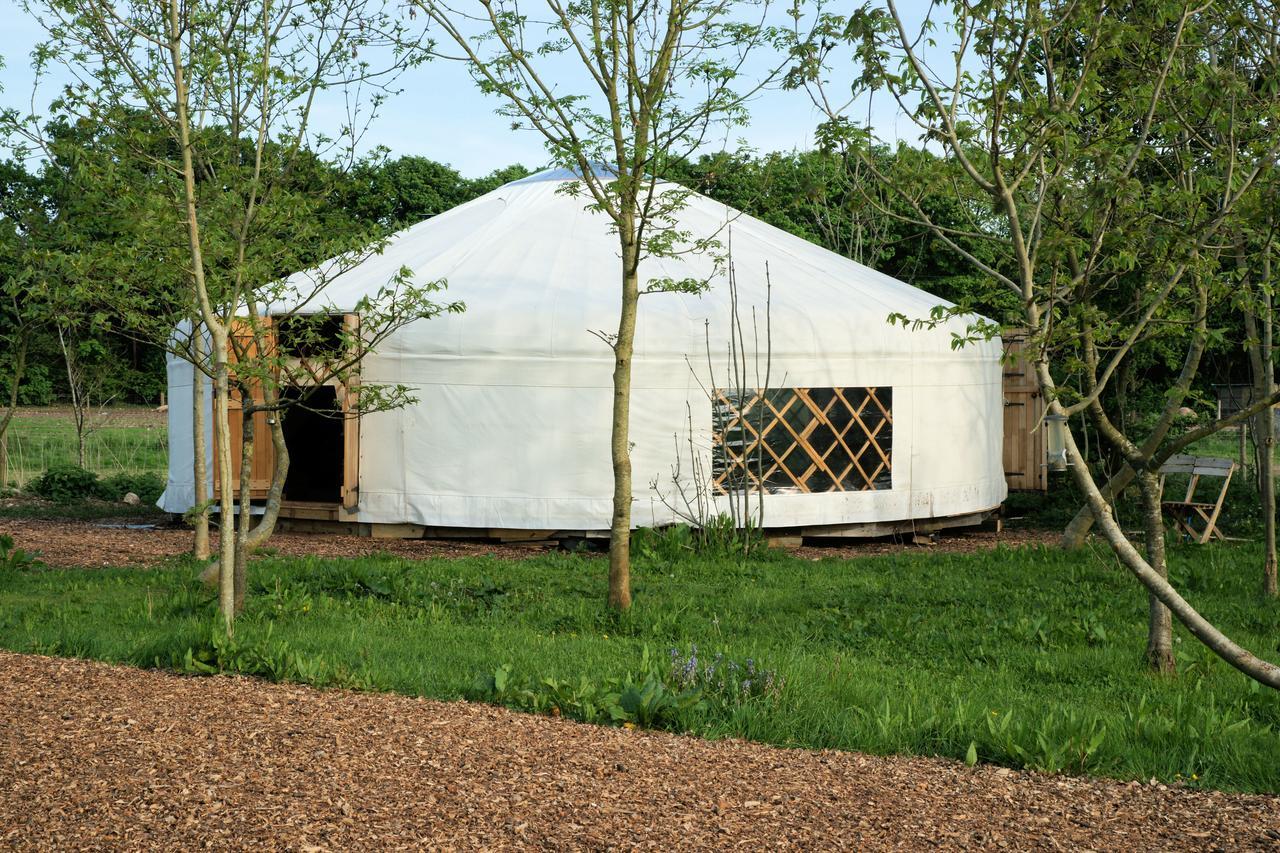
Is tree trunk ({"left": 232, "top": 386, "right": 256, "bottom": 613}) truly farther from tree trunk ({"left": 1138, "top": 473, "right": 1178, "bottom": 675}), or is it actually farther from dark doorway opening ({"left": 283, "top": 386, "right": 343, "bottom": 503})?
dark doorway opening ({"left": 283, "top": 386, "right": 343, "bottom": 503})

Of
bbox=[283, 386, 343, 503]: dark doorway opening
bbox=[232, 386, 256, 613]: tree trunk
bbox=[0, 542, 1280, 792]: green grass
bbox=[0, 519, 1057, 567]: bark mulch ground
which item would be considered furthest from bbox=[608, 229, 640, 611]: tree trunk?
bbox=[283, 386, 343, 503]: dark doorway opening

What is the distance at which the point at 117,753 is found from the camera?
2.99 meters

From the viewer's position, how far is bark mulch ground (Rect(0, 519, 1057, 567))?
25.4ft

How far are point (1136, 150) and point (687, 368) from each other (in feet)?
17.3

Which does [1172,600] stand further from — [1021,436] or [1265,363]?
[1021,436]

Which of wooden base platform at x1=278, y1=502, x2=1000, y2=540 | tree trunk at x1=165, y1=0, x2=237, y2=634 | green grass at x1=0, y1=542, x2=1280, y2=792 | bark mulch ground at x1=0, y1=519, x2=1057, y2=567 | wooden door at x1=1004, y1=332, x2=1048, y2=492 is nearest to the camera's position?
green grass at x1=0, y1=542, x2=1280, y2=792

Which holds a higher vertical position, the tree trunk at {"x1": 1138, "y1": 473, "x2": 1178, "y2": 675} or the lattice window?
the lattice window

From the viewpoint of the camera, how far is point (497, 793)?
274cm

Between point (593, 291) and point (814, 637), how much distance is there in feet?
12.8

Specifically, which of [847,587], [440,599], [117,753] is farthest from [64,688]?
[847,587]

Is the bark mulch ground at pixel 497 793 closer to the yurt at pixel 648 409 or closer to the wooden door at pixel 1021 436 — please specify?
the yurt at pixel 648 409

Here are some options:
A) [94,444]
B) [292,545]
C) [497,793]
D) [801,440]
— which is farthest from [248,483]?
[94,444]

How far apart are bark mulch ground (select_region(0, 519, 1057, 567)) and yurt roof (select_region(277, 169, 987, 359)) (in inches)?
53.9

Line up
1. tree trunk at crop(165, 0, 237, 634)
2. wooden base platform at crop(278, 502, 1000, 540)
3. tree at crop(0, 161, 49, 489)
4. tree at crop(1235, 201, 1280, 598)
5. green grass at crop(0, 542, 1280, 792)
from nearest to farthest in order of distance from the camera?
green grass at crop(0, 542, 1280, 792) → tree trunk at crop(165, 0, 237, 634) → tree at crop(1235, 201, 1280, 598) → tree at crop(0, 161, 49, 489) → wooden base platform at crop(278, 502, 1000, 540)
